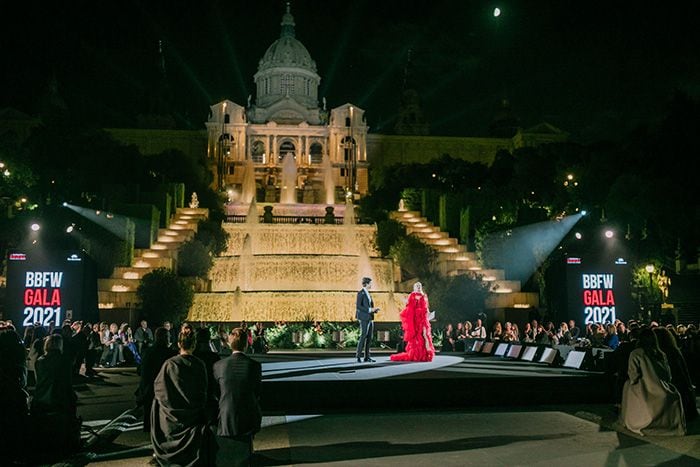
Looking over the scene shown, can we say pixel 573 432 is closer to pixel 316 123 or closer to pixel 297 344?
pixel 297 344

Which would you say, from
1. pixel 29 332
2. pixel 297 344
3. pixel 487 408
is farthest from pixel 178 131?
pixel 487 408

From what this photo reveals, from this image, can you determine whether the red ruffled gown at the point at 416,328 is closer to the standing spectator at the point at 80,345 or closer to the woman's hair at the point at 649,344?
the standing spectator at the point at 80,345

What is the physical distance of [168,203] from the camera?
48.2 m

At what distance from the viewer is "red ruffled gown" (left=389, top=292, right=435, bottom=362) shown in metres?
17.2

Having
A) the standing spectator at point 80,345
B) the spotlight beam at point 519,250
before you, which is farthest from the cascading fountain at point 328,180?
the standing spectator at point 80,345

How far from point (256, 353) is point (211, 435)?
1859 cm

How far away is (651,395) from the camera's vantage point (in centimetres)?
923

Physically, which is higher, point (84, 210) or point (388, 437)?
point (84, 210)

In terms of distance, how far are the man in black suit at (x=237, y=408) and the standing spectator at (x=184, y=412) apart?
5.5 inches

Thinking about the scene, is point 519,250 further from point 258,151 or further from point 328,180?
point 258,151

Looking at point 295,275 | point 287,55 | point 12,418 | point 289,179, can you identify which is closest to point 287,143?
point 289,179

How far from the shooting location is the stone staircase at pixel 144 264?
105 ft

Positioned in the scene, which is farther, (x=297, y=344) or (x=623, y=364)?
(x=297, y=344)

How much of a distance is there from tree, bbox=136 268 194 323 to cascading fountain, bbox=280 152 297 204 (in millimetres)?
53011
